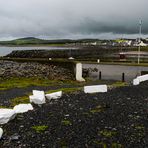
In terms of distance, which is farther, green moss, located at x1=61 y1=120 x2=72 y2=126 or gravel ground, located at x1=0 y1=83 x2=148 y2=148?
green moss, located at x1=61 y1=120 x2=72 y2=126

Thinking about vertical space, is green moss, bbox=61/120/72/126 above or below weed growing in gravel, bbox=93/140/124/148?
above

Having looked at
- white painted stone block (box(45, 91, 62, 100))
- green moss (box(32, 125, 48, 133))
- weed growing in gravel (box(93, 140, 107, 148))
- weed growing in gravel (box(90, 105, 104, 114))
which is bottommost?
weed growing in gravel (box(93, 140, 107, 148))

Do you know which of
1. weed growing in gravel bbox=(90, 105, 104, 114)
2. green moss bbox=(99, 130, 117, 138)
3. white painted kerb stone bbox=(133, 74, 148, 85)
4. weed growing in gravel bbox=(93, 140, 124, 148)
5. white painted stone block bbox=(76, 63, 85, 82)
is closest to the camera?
weed growing in gravel bbox=(93, 140, 124, 148)

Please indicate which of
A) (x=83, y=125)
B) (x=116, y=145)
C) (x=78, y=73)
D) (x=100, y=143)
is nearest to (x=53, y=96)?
(x=83, y=125)

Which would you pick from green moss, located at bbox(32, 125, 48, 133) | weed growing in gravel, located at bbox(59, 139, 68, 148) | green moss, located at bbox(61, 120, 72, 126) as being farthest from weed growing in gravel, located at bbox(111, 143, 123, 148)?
green moss, located at bbox(32, 125, 48, 133)

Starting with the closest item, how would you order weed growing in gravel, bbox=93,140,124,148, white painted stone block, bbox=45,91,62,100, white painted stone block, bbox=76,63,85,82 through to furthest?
weed growing in gravel, bbox=93,140,124,148, white painted stone block, bbox=45,91,62,100, white painted stone block, bbox=76,63,85,82

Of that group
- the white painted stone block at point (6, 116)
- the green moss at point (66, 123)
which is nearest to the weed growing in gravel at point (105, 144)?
the green moss at point (66, 123)

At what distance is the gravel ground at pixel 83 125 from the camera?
10.0 meters

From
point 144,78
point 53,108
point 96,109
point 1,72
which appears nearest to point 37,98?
point 53,108

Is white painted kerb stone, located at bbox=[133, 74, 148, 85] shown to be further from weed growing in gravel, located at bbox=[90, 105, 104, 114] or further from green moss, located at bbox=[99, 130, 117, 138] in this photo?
green moss, located at bbox=[99, 130, 117, 138]

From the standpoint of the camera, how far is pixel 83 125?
11.4 meters

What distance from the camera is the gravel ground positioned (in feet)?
32.9

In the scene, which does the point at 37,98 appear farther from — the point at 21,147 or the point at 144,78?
the point at 144,78

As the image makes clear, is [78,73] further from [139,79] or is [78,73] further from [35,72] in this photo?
[139,79]
